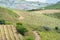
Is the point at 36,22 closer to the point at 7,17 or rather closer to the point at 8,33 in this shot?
the point at 7,17

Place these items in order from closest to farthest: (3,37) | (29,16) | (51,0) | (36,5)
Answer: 1. (3,37)
2. (29,16)
3. (36,5)
4. (51,0)

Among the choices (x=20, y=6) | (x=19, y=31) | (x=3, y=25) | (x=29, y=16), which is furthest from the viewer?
(x=20, y=6)

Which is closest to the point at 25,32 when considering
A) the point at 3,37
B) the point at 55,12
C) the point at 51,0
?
the point at 3,37

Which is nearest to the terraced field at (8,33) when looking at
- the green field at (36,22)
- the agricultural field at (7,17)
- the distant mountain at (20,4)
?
the green field at (36,22)

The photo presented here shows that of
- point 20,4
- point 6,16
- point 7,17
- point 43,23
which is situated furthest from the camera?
point 20,4

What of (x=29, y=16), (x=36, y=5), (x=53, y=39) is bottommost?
(x=36, y=5)

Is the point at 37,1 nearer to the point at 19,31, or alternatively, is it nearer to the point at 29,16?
the point at 29,16

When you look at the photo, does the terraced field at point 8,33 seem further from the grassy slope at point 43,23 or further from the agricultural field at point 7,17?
the agricultural field at point 7,17

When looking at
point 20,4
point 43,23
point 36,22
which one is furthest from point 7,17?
point 20,4
